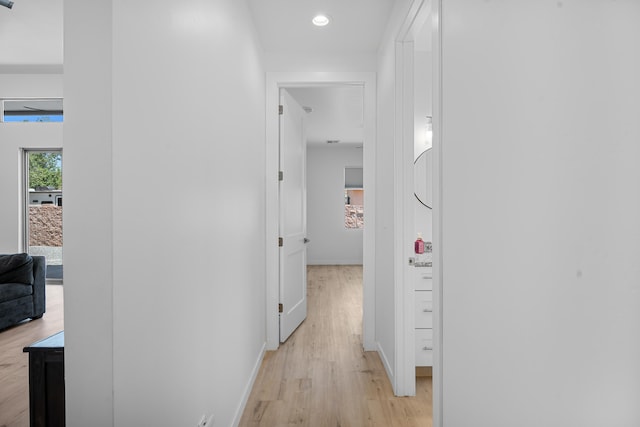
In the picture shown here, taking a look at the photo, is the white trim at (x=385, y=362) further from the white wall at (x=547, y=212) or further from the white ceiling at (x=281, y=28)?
the white ceiling at (x=281, y=28)

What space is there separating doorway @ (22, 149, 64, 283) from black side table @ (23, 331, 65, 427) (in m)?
3.76

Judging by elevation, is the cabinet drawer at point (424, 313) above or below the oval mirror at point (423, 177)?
below

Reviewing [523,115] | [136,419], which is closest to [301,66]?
[523,115]

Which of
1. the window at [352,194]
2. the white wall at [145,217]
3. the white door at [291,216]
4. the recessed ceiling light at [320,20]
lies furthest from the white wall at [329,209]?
A: the white wall at [145,217]

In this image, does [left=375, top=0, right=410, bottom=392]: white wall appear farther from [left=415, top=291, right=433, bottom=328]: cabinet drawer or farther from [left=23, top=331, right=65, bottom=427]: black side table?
[left=23, top=331, right=65, bottom=427]: black side table

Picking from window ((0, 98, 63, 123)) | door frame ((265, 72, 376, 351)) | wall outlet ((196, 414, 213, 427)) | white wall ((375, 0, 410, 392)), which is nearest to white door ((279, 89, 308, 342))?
door frame ((265, 72, 376, 351))

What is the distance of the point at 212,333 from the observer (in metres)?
1.59

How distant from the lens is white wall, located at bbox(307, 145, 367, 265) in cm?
855

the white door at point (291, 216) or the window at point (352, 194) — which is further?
the window at point (352, 194)

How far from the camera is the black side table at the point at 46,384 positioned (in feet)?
3.96

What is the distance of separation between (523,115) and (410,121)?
163 cm

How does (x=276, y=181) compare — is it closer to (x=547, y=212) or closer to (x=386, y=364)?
(x=386, y=364)

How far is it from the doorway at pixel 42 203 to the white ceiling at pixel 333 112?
3.16 meters

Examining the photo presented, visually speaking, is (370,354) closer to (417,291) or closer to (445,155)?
(417,291)
